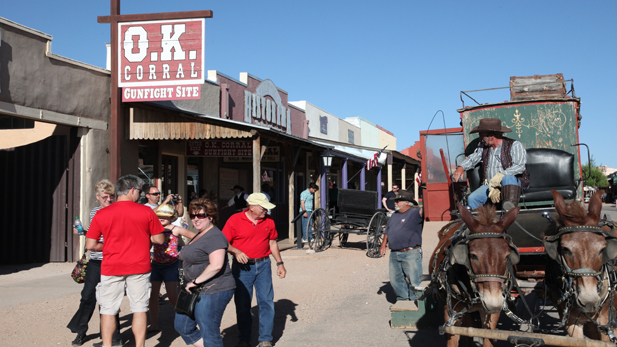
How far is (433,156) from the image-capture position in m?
8.93

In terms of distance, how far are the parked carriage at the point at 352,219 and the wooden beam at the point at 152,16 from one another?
5820 millimetres

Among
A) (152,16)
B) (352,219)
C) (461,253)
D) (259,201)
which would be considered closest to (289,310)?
(259,201)

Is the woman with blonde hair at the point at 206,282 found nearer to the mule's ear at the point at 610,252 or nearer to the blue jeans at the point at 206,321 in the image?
the blue jeans at the point at 206,321

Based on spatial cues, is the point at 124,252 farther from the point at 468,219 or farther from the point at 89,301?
the point at 468,219

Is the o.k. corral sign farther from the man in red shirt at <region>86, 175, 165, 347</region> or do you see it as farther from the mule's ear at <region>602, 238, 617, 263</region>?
the mule's ear at <region>602, 238, 617, 263</region>

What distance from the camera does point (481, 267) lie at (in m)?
4.02

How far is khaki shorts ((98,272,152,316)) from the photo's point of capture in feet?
16.3

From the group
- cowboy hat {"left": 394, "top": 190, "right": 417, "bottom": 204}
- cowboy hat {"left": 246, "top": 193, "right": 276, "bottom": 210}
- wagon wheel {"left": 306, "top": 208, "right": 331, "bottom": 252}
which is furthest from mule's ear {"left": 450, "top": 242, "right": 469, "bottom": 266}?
wagon wheel {"left": 306, "top": 208, "right": 331, "bottom": 252}

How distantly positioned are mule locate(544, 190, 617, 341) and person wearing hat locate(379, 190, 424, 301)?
3.01m

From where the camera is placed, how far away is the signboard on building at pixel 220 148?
47.9 ft

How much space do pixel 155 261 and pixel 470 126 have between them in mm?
5030

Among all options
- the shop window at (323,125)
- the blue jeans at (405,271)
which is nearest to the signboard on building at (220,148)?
the blue jeans at (405,271)

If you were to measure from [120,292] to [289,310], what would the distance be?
3.30 m

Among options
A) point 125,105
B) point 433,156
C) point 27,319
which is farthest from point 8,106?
point 433,156
